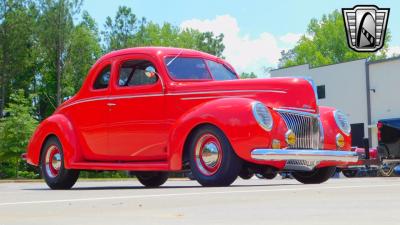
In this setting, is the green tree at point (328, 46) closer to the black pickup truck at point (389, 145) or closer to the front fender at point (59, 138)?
the black pickup truck at point (389, 145)

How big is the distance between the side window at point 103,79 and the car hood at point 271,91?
1.80m

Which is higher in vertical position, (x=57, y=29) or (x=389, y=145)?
(x=57, y=29)

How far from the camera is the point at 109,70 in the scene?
42.6 ft

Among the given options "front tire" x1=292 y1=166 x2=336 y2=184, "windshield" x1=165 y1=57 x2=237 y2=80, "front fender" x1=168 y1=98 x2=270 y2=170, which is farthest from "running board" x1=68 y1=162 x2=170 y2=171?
"front tire" x1=292 y1=166 x2=336 y2=184

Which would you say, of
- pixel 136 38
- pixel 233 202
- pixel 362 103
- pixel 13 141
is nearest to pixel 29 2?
pixel 136 38

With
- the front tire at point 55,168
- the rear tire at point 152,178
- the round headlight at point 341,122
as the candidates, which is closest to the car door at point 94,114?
the front tire at point 55,168

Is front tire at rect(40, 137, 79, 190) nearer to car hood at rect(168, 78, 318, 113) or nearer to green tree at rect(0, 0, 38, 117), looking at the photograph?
car hood at rect(168, 78, 318, 113)

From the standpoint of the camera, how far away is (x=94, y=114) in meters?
12.8

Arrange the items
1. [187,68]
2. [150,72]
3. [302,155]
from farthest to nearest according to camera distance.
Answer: [187,68]
[150,72]
[302,155]

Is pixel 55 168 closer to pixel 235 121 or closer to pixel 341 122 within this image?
pixel 235 121

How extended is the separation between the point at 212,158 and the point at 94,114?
2889mm

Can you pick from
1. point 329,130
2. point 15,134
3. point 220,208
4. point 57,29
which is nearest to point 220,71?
point 329,130

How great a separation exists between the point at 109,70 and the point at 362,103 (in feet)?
112

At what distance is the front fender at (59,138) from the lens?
42.1ft
